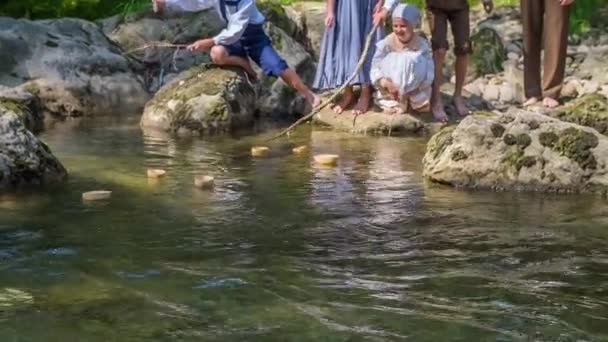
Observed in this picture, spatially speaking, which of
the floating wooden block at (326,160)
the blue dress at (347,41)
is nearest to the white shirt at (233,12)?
the blue dress at (347,41)

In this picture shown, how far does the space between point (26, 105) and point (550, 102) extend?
471cm

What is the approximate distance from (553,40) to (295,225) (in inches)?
149

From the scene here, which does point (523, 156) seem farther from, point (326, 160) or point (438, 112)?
point (438, 112)

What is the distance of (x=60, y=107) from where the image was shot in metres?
10.7

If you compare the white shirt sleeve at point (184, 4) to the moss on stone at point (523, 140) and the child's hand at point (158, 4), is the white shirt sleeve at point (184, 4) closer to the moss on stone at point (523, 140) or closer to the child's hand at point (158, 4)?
the child's hand at point (158, 4)

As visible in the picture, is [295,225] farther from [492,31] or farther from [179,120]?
[492,31]

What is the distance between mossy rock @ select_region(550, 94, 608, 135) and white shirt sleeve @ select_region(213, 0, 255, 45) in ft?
8.83

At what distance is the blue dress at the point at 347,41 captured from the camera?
9.29 meters

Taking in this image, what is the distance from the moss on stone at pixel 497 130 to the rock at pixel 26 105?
13.9 feet

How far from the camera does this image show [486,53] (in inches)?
457

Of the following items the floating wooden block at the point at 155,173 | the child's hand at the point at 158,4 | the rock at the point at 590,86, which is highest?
the child's hand at the point at 158,4

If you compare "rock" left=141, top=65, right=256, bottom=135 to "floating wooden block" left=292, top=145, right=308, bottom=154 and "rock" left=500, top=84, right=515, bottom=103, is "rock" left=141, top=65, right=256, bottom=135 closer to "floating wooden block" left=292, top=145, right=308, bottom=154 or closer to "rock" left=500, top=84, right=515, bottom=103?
"floating wooden block" left=292, top=145, right=308, bottom=154

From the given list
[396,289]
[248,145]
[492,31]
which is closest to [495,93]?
[492,31]

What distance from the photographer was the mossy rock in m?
8.10
